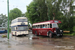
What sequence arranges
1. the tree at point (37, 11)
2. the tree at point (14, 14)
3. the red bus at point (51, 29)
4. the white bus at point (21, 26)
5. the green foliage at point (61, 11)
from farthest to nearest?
the tree at point (14, 14) < the tree at point (37, 11) < the green foliage at point (61, 11) < the white bus at point (21, 26) < the red bus at point (51, 29)

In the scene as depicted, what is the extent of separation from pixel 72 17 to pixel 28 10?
18638 mm

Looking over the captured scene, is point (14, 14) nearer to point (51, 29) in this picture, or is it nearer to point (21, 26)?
point (21, 26)

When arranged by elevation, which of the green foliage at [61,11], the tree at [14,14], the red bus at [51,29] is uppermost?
the tree at [14,14]

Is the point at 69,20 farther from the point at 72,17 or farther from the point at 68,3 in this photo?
the point at 68,3

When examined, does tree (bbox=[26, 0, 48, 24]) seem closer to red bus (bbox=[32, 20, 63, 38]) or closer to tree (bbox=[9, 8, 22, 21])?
red bus (bbox=[32, 20, 63, 38])

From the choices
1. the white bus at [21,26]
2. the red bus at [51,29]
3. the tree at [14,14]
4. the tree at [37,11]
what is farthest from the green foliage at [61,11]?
the tree at [14,14]

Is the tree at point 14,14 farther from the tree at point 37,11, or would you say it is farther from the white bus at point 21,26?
the white bus at point 21,26

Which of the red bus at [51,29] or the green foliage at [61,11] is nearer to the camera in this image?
the red bus at [51,29]

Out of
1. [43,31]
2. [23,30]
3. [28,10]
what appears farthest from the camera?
[28,10]

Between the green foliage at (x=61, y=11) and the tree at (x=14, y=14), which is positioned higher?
the tree at (x=14, y=14)

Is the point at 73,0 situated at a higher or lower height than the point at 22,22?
higher

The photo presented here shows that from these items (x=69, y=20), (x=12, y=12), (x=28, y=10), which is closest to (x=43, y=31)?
(x=69, y=20)

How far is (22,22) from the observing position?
955 inches

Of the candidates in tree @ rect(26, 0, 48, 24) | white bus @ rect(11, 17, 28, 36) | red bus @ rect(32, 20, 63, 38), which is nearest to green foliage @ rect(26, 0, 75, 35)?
tree @ rect(26, 0, 48, 24)
